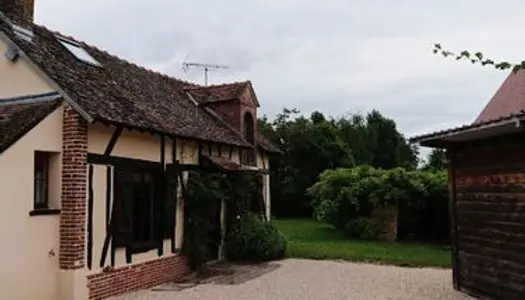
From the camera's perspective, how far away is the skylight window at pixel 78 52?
12641 millimetres

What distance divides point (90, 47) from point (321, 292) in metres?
8.70

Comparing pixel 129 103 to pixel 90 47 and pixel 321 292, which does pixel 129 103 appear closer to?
pixel 90 47

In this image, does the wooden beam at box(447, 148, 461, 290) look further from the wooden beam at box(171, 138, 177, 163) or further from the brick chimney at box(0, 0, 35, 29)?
the brick chimney at box(0, 0, 35, 29)

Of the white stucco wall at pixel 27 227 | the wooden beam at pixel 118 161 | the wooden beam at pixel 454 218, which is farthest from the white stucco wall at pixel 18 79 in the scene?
the wooden beam at pixel 454 218

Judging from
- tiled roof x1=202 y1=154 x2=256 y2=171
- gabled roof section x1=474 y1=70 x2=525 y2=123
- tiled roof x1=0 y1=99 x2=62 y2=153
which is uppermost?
gabled roof section x1=474 y1=70 x2=525 y2=123

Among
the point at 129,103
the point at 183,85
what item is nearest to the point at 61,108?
the point at 129,103

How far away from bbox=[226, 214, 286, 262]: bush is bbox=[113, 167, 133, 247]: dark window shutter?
15.7 feet

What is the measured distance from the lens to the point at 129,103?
12172mm

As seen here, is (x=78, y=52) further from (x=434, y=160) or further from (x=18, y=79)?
(x=434, y=160)

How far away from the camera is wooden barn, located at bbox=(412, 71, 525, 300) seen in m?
8.77

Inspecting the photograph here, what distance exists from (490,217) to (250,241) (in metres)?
7.31

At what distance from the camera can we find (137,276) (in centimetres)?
1138

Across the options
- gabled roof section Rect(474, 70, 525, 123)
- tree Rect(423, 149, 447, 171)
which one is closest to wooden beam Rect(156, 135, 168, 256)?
gabled roof section Rect(474, 70, 525, 123)

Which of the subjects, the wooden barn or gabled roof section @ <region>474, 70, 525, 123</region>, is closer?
the wooden barn
